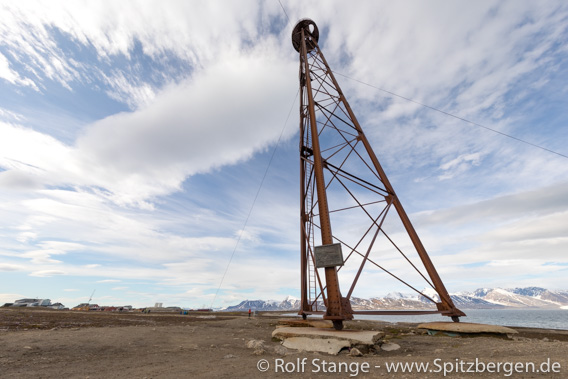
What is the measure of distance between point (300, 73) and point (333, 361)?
1837 centimetres

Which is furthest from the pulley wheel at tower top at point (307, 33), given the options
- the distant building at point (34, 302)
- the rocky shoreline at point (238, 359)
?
the distant building at point (34, 302)

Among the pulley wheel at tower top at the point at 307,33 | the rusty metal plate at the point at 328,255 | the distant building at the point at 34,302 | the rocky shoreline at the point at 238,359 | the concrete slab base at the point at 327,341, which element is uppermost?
the pulley wheel at tower top at the point at 307,33

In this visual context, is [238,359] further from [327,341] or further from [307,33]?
[307,33]

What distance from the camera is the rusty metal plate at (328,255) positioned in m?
10.2

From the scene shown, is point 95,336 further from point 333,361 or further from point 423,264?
point 423,264

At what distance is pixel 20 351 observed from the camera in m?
7.48

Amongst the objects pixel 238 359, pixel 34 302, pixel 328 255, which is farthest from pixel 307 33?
pixel 34 302

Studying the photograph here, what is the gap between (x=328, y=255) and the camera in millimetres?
10414

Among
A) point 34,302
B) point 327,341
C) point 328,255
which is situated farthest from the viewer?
point 34,302

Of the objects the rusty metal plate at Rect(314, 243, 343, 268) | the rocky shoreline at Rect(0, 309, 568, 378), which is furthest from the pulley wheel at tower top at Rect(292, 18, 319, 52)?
the rocky shoreline at Rect(0, 309, 568, 378)

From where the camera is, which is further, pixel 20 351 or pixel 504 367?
pixel 20 351

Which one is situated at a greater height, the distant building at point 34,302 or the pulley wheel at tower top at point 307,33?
the pulley wheel at tower top at point 307,33

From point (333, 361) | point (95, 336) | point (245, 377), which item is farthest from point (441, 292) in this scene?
point (95, 336)

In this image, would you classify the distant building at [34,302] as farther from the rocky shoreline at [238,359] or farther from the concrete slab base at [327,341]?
the concrete slab base at [327,341]
